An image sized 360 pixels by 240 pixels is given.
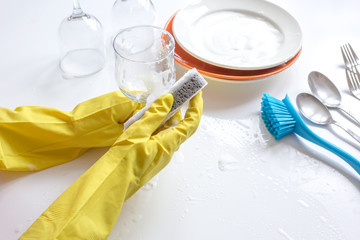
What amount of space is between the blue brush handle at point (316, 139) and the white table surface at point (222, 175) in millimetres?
20

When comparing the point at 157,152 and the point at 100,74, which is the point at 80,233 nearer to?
the point at 157,152

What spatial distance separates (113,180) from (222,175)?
0.21 metres

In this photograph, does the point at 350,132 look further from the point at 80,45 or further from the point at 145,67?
the point at 80,45

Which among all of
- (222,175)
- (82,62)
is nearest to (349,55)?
(222,175)

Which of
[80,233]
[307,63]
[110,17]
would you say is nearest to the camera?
[80,233]

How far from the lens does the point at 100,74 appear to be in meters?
0.85

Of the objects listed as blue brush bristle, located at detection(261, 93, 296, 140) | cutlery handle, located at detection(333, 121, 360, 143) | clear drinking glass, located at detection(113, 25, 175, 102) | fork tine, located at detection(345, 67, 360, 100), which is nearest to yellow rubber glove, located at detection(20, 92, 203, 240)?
clear drinking glass, located at detection(113, 25, 175, 102)

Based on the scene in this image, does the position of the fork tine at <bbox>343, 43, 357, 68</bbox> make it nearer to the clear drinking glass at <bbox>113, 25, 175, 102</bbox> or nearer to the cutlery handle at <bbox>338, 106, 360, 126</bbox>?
the cutlery handle at <bbox>338, 106, 360, 126</bbox>

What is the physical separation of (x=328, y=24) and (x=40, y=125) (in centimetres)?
87

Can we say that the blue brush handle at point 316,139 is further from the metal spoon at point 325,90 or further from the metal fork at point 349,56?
the metal fork at point 349,56

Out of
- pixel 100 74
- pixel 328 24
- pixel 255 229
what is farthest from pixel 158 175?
pixel 328 24

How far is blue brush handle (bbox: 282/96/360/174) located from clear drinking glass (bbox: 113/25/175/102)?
26 centimetres

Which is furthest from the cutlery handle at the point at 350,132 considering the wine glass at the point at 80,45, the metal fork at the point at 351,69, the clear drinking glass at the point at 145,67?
the wine glass at the point at 80,45

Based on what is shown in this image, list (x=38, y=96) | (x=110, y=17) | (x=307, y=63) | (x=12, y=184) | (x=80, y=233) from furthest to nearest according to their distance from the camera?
1. (x=110, y=17)
2. (x=307, y=63)
3. (x=38, y=96)
4. (x=12, y=184)
5. (x=80, y=233)
